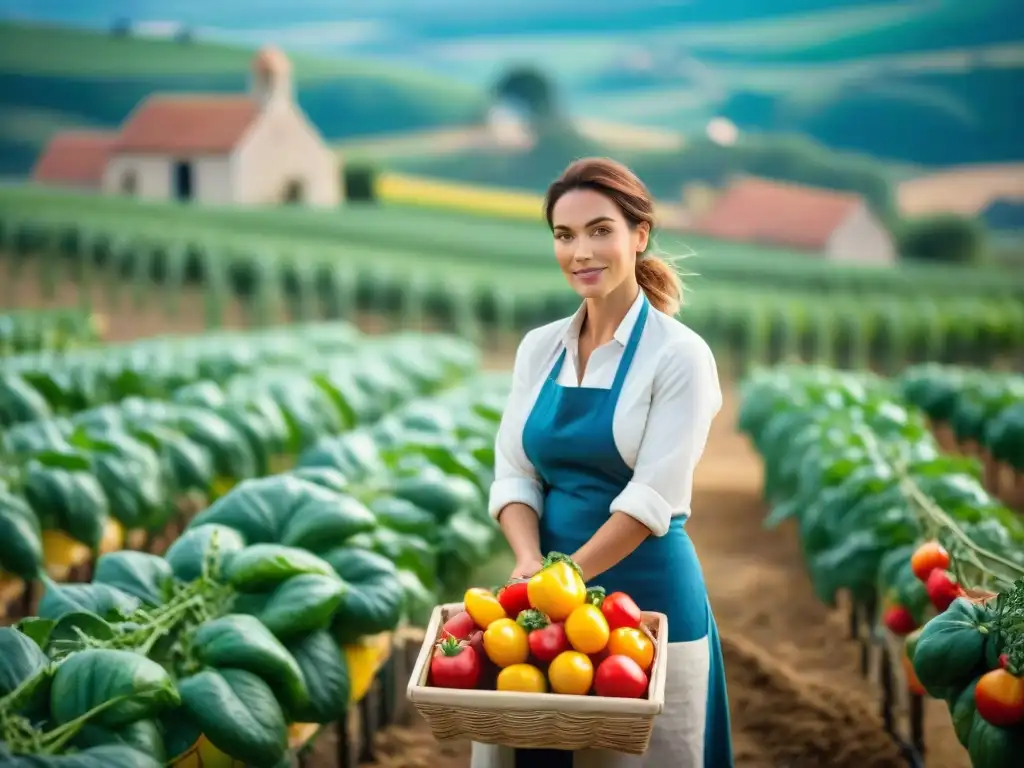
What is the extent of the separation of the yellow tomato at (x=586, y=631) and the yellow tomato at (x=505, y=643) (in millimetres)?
67

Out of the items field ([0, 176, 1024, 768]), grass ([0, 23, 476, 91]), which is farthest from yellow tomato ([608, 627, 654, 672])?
grass ([0, 23, 476, 91])

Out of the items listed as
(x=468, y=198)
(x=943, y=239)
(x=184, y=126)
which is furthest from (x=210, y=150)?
(x=943, y=239)

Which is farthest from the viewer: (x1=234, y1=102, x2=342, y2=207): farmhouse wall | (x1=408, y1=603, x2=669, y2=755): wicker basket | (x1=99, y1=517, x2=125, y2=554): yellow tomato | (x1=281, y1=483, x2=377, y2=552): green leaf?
(x1=234, y1=102, x2=342, y2=207): farmhouse wall

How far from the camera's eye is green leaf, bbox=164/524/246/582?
7.18 ft

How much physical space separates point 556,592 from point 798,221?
9.60 metres

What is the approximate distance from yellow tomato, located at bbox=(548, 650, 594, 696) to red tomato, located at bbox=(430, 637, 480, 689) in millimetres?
105

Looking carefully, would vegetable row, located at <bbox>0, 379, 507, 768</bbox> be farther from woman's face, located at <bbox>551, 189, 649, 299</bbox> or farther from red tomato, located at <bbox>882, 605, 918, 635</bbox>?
red tomato, located at <bbox>882, 605, 918, 635</bbox>

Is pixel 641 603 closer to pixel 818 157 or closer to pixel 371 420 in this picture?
pixel 371 420

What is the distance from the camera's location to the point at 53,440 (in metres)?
3.65

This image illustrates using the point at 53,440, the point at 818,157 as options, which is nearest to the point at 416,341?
the point at 53,440

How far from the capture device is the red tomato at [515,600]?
5.46 feet

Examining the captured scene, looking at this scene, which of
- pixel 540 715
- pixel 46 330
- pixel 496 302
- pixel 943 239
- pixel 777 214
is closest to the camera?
pixel 540 715

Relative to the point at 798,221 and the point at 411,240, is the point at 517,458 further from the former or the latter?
the point at 411,240

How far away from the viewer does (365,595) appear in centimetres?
228
